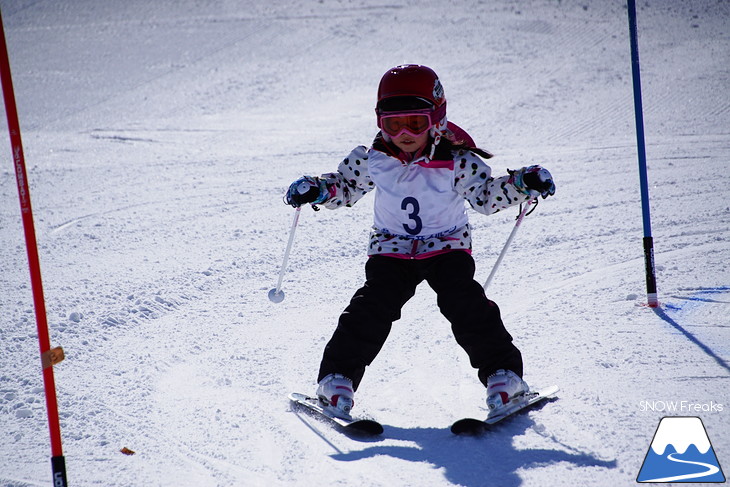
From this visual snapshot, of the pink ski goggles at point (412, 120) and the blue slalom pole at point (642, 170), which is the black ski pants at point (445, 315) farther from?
the blue slalom pole at point (642, 170)

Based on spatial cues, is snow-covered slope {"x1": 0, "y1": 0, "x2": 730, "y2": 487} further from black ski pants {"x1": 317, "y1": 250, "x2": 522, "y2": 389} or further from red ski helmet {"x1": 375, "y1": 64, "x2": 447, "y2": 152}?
red ski helmet {"x1": 375, "y1": 64, "x2": 447, "y2": 152}

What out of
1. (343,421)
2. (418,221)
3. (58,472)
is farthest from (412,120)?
(58,472)

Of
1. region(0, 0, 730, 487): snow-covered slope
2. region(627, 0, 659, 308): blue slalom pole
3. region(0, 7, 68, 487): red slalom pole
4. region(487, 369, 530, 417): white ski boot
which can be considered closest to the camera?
region(0, 7, 68, 487): red slalom pole

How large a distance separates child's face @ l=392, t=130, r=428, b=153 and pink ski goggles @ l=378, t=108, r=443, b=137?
0.7 inches

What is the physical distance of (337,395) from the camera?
124 inches

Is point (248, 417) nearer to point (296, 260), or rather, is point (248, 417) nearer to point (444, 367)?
point (444, 367)

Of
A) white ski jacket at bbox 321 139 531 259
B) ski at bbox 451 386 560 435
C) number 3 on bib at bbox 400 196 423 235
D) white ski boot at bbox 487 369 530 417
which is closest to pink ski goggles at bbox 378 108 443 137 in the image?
white ski jacket at bbox 321 139 531 259

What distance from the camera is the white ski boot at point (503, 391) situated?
309 centimetres

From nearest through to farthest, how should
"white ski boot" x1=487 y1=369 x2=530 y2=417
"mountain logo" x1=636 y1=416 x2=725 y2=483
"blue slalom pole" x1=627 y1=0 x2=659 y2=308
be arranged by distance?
1. "mountain logo" x1=636 y1=416 x2=725 y2=483
2. "white ski boot" x1=487 y1=369 x2=530 y2=417
3. "blue slalom pole" x1=627 y1=0 x2=659 y2=308

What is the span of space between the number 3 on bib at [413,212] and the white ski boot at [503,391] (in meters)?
0.78

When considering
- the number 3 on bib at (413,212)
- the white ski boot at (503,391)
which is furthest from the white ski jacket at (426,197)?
the white ski boot at (503,391)

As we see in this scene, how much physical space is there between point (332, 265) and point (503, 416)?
2.31 metres

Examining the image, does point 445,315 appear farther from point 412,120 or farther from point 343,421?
point 412,120

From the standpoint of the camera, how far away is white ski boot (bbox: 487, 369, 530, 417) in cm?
309
